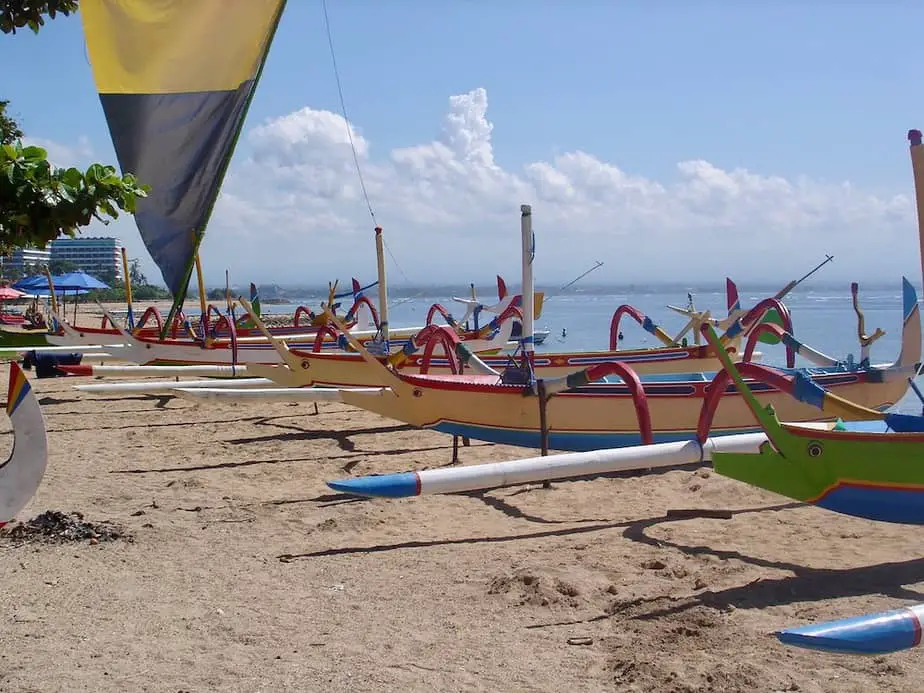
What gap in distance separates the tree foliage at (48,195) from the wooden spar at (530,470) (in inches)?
90.1

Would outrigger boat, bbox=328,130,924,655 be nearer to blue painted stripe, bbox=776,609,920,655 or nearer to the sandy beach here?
the sandy beach

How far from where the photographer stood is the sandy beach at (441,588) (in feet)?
11.6

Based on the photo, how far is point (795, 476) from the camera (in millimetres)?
4531

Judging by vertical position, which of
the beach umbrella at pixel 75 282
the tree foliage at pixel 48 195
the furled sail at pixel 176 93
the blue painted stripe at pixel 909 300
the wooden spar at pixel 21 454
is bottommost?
the wooden spar at pixel 21 454

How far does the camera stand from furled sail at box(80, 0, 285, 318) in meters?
8.57

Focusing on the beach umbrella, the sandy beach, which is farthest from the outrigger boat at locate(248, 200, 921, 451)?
the beach umbrella

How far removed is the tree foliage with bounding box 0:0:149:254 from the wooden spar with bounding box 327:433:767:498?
2288 mm

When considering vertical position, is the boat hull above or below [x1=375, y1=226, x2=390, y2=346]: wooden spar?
below

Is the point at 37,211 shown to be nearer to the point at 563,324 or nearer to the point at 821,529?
the point at 821,529

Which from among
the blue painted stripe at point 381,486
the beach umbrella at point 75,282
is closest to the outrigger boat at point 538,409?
the blue painted stripe at point 381,486

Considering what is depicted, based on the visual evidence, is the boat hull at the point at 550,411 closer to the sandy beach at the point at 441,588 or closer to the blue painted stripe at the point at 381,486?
the sandy beach at the point at 441,588

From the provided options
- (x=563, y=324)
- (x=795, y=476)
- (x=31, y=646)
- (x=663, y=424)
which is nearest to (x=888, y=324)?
(x=563, y=324)

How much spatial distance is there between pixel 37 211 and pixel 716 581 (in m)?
3.55

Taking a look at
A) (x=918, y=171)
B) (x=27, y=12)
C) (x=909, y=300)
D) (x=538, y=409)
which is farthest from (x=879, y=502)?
(x=909, y=300)
